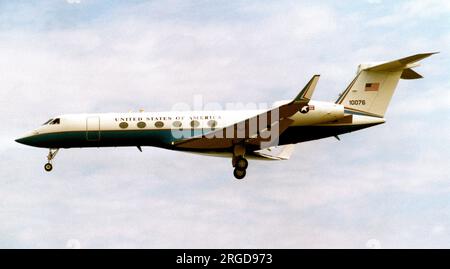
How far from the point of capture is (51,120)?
3256cm

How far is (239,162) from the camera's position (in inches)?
1227

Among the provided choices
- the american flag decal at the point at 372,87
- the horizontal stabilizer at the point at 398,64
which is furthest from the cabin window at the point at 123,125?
the horizontal stabilizer at the point at 398,64

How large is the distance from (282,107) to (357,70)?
6.07 meters

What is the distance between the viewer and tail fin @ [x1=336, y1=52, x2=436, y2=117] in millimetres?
32188

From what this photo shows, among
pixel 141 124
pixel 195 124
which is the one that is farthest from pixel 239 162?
pixel 141 124

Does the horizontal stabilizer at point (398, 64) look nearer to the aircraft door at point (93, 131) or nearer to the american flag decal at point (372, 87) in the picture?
the american flag decal at point (372, 87)

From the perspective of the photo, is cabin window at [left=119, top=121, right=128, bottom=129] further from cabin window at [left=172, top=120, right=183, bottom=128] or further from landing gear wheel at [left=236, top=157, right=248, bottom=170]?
landing gear wheel at [left=236, top=157, right=248, bottom=170]

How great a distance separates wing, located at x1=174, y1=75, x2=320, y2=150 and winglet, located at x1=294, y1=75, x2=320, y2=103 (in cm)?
86

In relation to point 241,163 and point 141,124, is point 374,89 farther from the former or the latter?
point 141,124

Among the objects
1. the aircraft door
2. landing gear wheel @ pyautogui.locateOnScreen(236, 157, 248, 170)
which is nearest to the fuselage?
the aircraft door

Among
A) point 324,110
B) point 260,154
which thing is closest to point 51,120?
point 260,154

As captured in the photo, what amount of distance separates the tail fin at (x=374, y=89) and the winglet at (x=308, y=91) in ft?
17.2

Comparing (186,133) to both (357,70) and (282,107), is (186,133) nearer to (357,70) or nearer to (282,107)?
(282,107)

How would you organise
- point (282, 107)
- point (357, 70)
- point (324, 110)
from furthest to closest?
point (357, 70)
point (324, 110)
point (282, 107)
